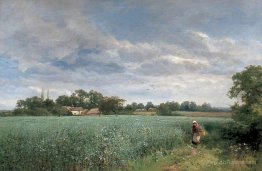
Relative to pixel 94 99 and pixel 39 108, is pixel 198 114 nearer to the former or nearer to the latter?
pixel 94 99

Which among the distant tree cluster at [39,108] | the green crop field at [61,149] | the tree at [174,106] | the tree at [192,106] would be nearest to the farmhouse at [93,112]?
the distant tree cluster at [39,108]

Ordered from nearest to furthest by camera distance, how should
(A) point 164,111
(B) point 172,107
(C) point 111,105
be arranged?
(C) point 111,105 < (B) point 172,107 < (A) point 164,111

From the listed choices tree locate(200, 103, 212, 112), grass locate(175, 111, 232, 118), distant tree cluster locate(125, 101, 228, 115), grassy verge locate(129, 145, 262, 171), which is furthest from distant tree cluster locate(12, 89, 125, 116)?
grassy verge locate(129, 145, 262, 171)

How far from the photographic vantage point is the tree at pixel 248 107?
75.0 ft

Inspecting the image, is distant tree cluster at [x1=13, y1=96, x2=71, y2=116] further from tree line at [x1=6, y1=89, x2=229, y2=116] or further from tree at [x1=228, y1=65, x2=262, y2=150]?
tree at [x1=228, y1=65, x2=262, y2=150]

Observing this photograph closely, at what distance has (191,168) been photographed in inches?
562

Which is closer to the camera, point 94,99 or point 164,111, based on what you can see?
point 94,99

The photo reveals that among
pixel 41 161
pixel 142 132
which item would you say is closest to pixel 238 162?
pixel 142 132

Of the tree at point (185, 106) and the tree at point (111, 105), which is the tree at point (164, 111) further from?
the tree at point (111, 105)

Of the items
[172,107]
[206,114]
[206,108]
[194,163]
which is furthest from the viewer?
[172,107]

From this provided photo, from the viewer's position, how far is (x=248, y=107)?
952 inches

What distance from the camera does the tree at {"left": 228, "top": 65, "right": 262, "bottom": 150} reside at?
22.9 meters

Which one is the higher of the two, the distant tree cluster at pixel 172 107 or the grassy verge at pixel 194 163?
the distant tree cluster at pixel 172 107

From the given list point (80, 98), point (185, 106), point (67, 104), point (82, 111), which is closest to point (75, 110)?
point (82, 111)
